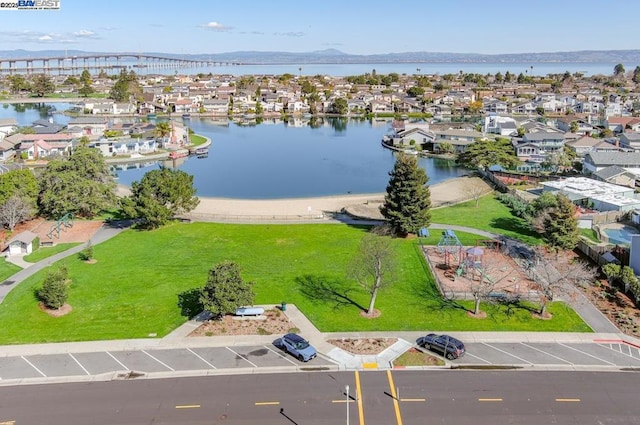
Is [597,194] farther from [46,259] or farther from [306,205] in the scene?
[46,259]

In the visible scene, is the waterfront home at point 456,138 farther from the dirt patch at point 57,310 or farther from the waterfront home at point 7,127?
the waterfront home at point 7,127

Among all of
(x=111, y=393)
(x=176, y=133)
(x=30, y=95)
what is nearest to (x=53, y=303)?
(x=111, y=393)

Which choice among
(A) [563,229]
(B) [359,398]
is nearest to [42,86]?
(A) [563,229]

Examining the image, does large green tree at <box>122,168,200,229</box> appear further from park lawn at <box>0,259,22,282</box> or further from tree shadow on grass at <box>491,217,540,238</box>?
tree shadow on grass at <box>491,217,540,238</box>

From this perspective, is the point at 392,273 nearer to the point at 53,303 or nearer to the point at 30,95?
the point at 53,303

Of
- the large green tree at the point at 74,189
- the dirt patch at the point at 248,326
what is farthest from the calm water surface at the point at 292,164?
the dirt patch at the point at 248,326

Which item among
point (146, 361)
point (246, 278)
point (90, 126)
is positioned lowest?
point (146, 361)
